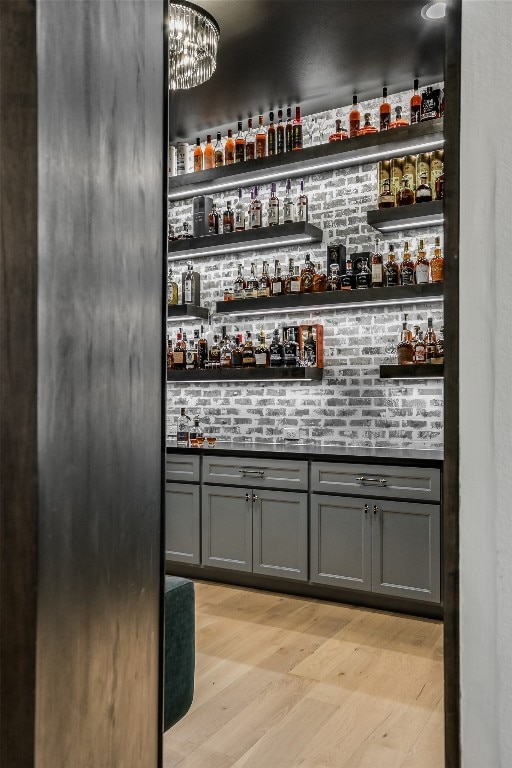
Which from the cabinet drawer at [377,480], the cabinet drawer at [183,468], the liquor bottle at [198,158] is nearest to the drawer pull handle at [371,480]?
the cabinet drawer at [377,480]

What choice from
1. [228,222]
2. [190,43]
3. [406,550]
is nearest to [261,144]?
[228,222]

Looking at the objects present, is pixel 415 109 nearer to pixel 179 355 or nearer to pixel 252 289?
pixel 252 289

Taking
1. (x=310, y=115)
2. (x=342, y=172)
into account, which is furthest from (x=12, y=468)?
(x=310, y=115)

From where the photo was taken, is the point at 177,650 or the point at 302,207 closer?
the point at 177,650

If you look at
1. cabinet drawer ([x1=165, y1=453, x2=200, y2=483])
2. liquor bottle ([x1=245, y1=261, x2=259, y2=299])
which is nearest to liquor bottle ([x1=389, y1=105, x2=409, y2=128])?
liquor bottle ([x1=245, y1=261, x2=259, y2=299])

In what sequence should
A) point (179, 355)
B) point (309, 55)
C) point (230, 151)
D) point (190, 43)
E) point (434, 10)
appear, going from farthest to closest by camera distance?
1. point (179, 355)
2. point (230, 151)
3. point (309, 55)
4. point (434, 10)
5. point (190, 43)

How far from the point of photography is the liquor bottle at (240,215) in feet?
15.3

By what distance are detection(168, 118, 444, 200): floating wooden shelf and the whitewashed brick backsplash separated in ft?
0.68

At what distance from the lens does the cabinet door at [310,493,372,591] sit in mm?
3600

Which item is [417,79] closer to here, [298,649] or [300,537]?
[300,537]

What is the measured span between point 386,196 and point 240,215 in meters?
1.18

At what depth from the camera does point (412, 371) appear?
153 inches

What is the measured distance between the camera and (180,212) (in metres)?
5.25
